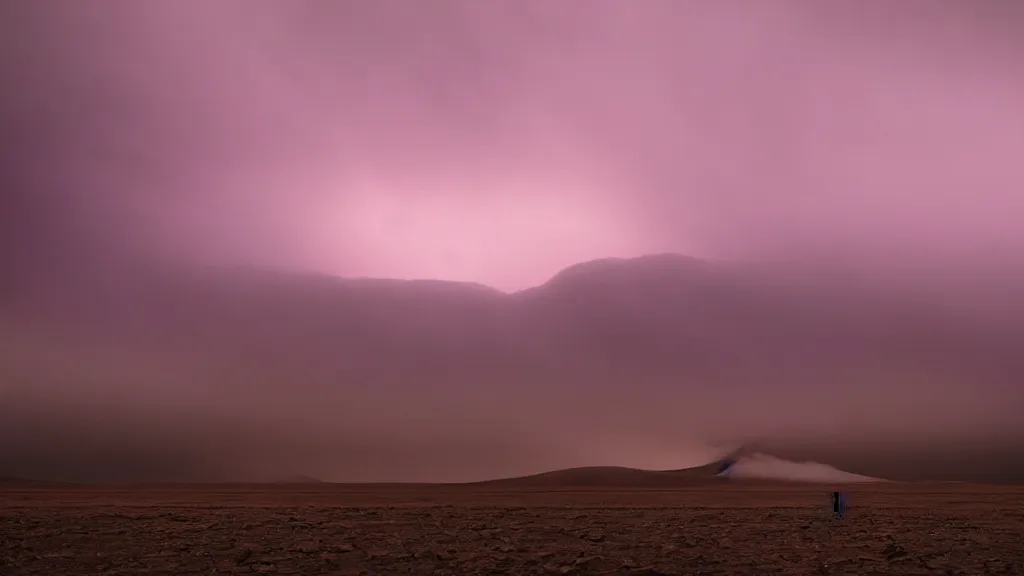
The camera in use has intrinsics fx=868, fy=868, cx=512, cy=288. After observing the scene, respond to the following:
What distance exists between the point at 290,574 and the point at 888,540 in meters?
24.7

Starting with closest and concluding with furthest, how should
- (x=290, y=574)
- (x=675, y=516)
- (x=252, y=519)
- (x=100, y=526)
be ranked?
(x=290, y=574), (x=100, y=526), (x=252, y=519), (x=675, y=516)

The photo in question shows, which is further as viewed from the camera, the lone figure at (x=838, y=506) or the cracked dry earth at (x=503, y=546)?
the lone figure at (x=838, y=506)

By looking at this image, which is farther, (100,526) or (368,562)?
(100,526)

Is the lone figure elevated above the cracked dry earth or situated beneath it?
elevated above

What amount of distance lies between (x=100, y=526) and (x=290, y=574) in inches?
903

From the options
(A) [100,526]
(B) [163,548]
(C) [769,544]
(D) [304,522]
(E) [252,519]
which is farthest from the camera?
(E) [252,519]

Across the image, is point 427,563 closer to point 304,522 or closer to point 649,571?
point 649,571

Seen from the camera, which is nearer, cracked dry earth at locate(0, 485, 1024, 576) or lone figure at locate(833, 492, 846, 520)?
cracked dry earth at locate(0, 485, 1024, 576)

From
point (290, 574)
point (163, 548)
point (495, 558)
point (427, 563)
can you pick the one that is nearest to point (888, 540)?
point (495, 558)

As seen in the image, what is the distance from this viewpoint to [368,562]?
2897cm

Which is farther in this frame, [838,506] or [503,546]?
[838,506]

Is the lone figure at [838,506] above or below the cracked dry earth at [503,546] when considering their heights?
above

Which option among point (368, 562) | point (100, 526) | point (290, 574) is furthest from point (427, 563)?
point (100, 526)

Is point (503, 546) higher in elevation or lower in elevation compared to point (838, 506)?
lower
